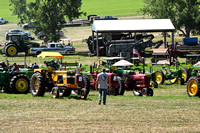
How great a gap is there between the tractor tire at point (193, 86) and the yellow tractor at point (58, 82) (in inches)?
189

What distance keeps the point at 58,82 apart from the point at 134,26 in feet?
95.9

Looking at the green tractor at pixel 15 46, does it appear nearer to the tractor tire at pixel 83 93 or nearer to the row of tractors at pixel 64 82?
the row of tractors at pixel 64 82

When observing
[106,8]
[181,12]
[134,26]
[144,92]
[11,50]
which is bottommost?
[144,92]

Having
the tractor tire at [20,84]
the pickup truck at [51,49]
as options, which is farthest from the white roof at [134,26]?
the tractor tire at [20,84]

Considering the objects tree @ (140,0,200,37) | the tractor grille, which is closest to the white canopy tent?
tree @ (140,0,200,37)

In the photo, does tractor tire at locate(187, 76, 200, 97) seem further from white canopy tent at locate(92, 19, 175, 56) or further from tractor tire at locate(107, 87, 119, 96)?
white canopy tent at locate(92, 19, 175, 56)

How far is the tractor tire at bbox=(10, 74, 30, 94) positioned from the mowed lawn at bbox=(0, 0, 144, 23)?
86.4 meters

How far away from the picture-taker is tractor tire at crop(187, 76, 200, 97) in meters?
21.2

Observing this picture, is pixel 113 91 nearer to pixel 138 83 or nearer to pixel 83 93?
pixel 138 83

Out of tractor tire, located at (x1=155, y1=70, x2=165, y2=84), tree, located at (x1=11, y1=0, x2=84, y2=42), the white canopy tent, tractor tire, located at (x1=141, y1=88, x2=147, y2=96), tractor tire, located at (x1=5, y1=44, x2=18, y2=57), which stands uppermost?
tree, located at (x1=11, y1=0, x2=84, y2=42)

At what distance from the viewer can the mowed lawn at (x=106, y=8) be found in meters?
112

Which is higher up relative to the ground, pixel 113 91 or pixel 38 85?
pixel 38 85

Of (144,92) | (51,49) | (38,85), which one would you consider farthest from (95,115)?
(51,49)

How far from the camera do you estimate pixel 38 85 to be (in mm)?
20562
